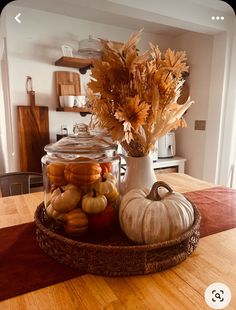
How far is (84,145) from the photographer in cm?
67

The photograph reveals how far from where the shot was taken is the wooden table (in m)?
0.43

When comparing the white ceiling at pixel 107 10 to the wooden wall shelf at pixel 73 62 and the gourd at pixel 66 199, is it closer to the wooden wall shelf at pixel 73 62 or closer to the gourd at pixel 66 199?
the wooden wall shelf at pixel 73 62

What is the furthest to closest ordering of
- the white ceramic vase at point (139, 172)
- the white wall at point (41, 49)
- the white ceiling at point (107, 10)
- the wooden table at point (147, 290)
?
1. the white wall at point (41, 49)
2. the white ceiling at point (107, 10)
3. the white ceramic vase at point (139, 172)
4. the wooden table at point (147, 290)

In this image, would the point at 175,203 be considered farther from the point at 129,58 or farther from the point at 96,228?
the point at 129,58

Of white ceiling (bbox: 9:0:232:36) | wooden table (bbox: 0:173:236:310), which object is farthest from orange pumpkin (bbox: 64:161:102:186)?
white ceiling (bbox: 9:0:232:36)

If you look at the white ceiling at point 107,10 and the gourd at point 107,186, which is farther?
the white ceiling at point 107,10

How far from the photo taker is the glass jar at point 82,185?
578 millimetres

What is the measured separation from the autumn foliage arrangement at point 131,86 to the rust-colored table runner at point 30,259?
35 centimetres

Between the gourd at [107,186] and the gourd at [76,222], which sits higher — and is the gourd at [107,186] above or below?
above

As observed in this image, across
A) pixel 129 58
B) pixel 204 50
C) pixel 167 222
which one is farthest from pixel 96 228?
pixel 204 50

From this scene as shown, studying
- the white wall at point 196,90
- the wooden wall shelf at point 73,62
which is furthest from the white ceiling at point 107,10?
the wooden wall shelf at point 73,62

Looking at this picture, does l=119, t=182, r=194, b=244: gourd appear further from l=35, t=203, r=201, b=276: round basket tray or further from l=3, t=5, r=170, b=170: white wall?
l=3, t=5, r=170, b=170: white wall

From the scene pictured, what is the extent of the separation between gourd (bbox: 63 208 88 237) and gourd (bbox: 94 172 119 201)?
7cm

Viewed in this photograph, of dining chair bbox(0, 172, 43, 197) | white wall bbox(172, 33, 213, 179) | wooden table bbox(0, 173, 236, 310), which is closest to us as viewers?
wooden table bbox(0, 173, 236, 310)
